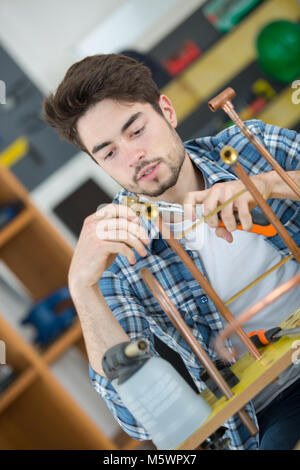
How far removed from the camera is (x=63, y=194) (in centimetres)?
197

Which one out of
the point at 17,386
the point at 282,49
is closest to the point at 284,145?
the point at 282,49

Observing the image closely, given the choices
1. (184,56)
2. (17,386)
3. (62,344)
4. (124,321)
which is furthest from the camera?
(184,56)

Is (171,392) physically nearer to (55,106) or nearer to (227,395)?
(227,395)

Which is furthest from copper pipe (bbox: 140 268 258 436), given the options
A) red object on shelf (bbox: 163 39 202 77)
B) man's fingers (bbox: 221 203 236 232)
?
red object on shelf (bbox: 163 39 202 77)

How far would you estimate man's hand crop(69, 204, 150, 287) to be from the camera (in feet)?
2.83

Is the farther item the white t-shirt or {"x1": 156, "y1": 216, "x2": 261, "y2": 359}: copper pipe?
the white t-shirt

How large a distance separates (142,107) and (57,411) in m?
1.28

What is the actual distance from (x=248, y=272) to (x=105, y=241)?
33 centimetres

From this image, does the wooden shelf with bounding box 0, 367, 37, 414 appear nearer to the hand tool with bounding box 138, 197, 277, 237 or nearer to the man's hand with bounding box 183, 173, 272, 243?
the hand tool with bounding box 138, 197, 277, 237

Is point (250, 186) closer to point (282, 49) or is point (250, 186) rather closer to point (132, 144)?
point (132, 144)

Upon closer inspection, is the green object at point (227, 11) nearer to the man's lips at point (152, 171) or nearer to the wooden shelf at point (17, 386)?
the man's lips at point (152, 171)

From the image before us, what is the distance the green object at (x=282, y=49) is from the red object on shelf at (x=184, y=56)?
0.26m

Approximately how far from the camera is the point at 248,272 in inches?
41.3

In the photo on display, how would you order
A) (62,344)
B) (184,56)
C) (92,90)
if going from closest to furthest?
1. (92,90)
2. (62,344)
3. (184,56)
